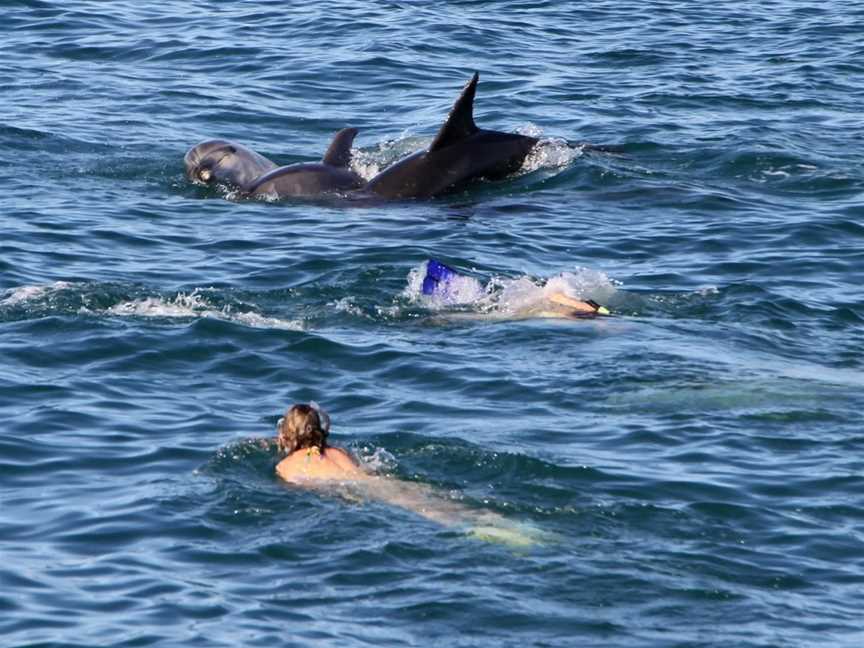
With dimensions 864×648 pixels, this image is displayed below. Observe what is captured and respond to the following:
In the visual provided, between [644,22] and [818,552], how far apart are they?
20.2m

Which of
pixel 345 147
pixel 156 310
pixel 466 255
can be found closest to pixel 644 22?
pixel 345 147

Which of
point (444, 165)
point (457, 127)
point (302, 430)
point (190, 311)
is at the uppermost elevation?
point (457, 127)

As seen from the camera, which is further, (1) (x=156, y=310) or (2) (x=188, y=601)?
(1) (x=156, y=310)

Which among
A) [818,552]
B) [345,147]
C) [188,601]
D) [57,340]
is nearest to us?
[188,601]

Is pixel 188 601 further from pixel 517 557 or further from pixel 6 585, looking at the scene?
pixel 517 557

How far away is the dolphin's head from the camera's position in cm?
2023

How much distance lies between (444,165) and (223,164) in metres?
2.52

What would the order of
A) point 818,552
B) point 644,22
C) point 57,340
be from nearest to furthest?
point 818,552
point 57,340
point 644,22

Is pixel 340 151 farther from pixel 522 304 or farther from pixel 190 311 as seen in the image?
pixel 190 311

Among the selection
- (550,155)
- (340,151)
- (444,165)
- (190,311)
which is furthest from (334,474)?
(550,155)

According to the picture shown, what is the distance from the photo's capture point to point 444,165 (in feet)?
64.7

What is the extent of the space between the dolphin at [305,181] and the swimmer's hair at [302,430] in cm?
819

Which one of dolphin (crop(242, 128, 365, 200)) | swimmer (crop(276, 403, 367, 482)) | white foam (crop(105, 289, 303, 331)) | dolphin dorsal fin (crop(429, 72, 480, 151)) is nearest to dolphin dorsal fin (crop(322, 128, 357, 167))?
dolphin (crop(242, 128, 365, 200))

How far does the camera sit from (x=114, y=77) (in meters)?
26.1
